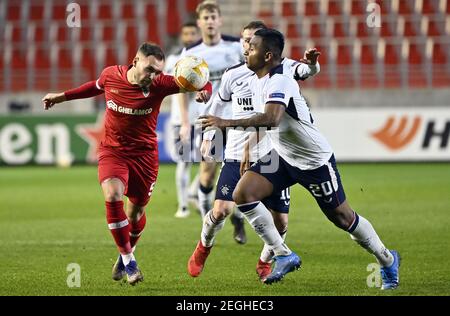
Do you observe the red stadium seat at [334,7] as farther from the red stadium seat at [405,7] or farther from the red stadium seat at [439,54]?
the red stadium seat at [439,54]

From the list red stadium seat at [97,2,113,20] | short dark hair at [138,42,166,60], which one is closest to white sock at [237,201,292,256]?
short dark hair at [138,42,166,60]

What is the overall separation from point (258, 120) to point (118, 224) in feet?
4.93

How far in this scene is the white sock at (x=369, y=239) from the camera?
22.0ft

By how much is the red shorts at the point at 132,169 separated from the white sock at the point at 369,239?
183 cm

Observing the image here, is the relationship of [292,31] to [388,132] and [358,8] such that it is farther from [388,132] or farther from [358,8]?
[388,132]

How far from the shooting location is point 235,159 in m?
8.03

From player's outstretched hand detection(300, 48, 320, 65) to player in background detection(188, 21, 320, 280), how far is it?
3.3 inches

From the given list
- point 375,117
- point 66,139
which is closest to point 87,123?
point 66,139

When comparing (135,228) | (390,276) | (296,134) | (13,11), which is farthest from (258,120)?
(13,11)

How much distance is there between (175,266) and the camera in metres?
8.12

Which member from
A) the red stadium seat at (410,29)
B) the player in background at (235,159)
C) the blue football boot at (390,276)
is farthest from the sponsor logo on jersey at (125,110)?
the red stadium seat at (410,29)

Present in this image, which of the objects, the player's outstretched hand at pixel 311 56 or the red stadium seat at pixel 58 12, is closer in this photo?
the player's outstretched hand at pixel 311 56

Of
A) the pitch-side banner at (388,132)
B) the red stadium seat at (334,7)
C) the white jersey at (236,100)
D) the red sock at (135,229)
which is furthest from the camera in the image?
the red stadium seat at (334,7)

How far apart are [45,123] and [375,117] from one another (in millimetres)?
7450
